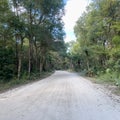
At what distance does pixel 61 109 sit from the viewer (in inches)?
305

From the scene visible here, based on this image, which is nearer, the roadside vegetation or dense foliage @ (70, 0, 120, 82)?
the roadside vegetation

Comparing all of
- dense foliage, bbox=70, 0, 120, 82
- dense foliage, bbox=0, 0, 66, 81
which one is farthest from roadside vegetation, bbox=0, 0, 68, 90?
dense foliage, bbox=70, 0, 120, 82

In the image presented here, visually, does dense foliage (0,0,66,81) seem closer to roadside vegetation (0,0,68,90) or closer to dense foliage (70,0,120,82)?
roadside vegetation (0,0,68,90)

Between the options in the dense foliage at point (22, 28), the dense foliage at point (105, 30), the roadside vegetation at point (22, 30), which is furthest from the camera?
the dense foliage at point (105, 30)

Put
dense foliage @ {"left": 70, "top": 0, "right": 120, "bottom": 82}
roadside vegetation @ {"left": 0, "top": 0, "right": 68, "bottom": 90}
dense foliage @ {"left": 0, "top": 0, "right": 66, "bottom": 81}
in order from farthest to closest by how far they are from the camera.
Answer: dense foliage @ {"left": 70, "top": 0, "right": 120, "bottom": 82}
dense foliage @ {"left": 0, "top": 0, "right": 66, "bottom": 81}
roadside vegetation @ {"left": 0, "top": 0, "right": 68, "bottom": 90}

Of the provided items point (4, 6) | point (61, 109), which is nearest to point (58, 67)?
point (4, 6)

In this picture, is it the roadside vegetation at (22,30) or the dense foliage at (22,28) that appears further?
the dense foliage at (22,28)

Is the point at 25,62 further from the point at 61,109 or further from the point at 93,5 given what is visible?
the point at 61,109

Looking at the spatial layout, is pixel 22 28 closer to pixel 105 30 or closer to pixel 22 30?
pixel 22 30

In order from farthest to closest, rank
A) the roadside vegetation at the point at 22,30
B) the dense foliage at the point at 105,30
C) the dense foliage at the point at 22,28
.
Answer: the dense foliage at the point at 105,30, the dense foliage at the point at 22,28, the roadside vegetation at the point at 22,30

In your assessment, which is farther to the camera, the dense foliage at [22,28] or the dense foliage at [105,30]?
the dense foliage at [105,30]

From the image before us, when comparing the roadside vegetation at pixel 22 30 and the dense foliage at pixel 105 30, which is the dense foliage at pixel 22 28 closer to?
the roadside vegetation at pixel 22 30

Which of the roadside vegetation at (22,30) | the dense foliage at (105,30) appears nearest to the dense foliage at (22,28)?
the roadside vegetation at (22,30)

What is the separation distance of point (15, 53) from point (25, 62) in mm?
4626
